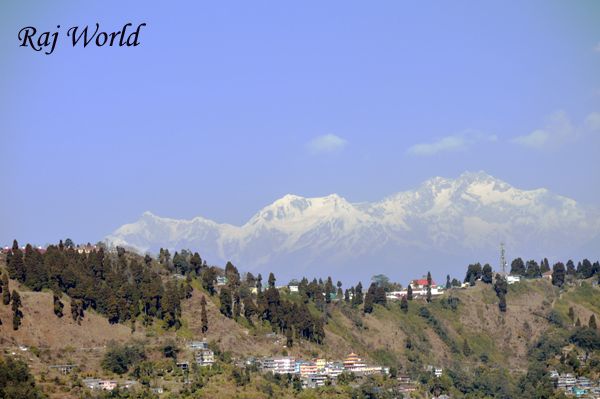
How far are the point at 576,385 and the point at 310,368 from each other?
3409 cm

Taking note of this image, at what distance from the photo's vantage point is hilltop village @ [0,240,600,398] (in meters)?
141

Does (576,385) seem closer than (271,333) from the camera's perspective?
No

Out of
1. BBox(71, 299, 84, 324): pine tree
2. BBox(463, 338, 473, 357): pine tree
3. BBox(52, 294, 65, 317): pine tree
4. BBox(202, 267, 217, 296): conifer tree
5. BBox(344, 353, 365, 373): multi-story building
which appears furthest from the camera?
BBox(463, 338, 473, 357): pine tree

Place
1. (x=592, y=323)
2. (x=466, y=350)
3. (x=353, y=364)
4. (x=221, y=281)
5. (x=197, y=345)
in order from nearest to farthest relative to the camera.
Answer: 1. (x=197, y=345)
2. (x=353, y=364)
3. (x=221, y=281)
4. (x=592, y=323)
5. (x=466, y=350)

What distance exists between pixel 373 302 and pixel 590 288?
34427mm

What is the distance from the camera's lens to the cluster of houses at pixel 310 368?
488 ft

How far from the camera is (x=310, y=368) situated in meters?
152

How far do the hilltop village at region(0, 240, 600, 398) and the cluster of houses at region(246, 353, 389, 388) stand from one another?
0.19m

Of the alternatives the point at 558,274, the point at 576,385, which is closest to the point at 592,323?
the point at 576,385

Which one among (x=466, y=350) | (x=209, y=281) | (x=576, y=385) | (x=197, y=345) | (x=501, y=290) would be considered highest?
(x=501, y=290)

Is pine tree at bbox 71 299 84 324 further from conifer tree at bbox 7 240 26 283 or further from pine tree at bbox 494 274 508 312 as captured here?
pine tree at bbox 494 274 508 312

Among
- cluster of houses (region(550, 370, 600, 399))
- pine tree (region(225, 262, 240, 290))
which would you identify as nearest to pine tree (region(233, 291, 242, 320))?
pine tree (region(225, 262, 240, 290))

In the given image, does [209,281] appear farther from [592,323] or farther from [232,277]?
[592,323]

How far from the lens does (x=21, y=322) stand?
143875mm
